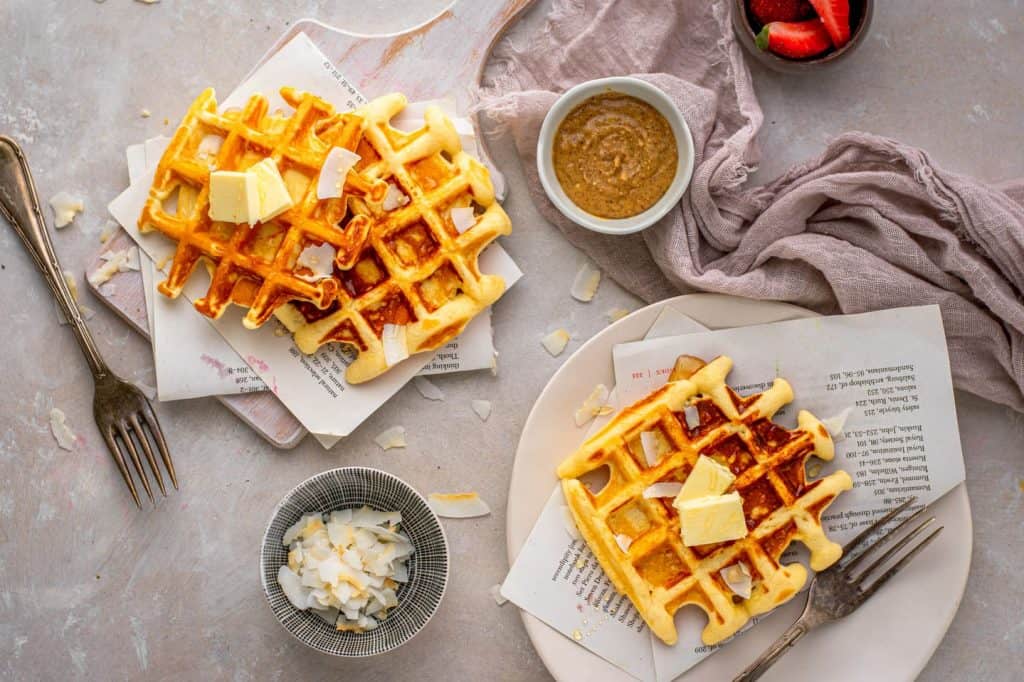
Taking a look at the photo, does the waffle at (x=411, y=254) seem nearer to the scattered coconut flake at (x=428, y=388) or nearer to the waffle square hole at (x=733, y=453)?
the scattered coconut flake at (x=428, y=388)

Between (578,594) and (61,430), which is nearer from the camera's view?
(578,594)

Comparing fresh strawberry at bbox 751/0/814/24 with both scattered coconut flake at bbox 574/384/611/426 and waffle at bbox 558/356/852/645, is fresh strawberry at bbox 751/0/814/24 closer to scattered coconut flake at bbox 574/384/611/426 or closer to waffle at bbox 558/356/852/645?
waffle at bbox 558/356/852/645

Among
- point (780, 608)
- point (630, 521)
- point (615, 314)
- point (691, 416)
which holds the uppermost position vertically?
point (615, 314)

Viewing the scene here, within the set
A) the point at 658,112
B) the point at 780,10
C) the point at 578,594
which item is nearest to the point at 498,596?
the point at 578,594

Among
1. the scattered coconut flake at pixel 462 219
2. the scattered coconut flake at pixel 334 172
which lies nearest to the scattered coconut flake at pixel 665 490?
the scattered coconut flake at pixel 462 219

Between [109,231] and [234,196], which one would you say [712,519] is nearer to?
[234,196]

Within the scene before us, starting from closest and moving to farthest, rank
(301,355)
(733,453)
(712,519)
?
(712,519) → (733,453) → (301,355)
